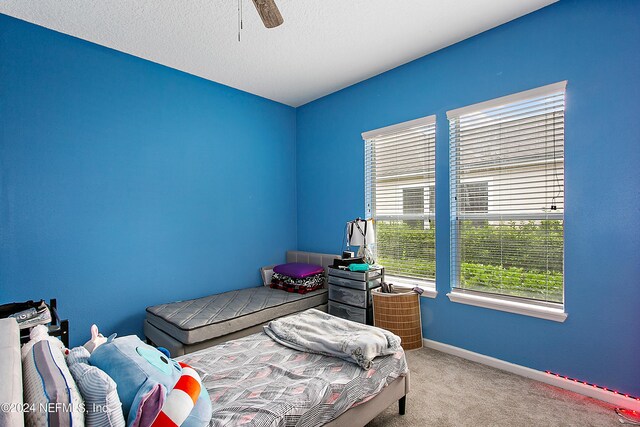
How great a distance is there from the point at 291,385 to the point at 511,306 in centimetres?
200

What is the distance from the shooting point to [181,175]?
11.1ft

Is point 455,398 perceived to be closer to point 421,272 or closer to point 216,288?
point 421,272

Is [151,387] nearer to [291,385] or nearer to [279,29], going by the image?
[291,385]

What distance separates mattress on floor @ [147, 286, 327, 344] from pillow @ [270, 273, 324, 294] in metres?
0.08

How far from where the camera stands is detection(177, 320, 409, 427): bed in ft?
4.56

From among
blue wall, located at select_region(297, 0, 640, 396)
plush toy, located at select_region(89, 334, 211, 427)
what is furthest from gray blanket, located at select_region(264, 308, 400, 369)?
blue wall, located at select_region(297, 0, 640, 396)

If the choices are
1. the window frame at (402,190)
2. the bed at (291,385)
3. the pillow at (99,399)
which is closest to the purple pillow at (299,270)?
the window frame at (402,190)

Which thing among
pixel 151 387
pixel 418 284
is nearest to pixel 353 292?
pixel 418 284

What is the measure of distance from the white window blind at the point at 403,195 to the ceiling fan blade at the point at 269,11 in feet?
6.42

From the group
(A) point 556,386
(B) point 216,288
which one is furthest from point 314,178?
(A) point 556,386

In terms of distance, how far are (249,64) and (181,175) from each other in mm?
1403

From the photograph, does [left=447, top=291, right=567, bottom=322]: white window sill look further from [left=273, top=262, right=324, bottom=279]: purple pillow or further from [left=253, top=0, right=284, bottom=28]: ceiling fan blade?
[left=253, top=0, right=284, bottom=28]: ceiling fan blade

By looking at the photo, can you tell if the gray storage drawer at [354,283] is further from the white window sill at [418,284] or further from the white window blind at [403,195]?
the white window blind at [403,195]

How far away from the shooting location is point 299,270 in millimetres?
3617
